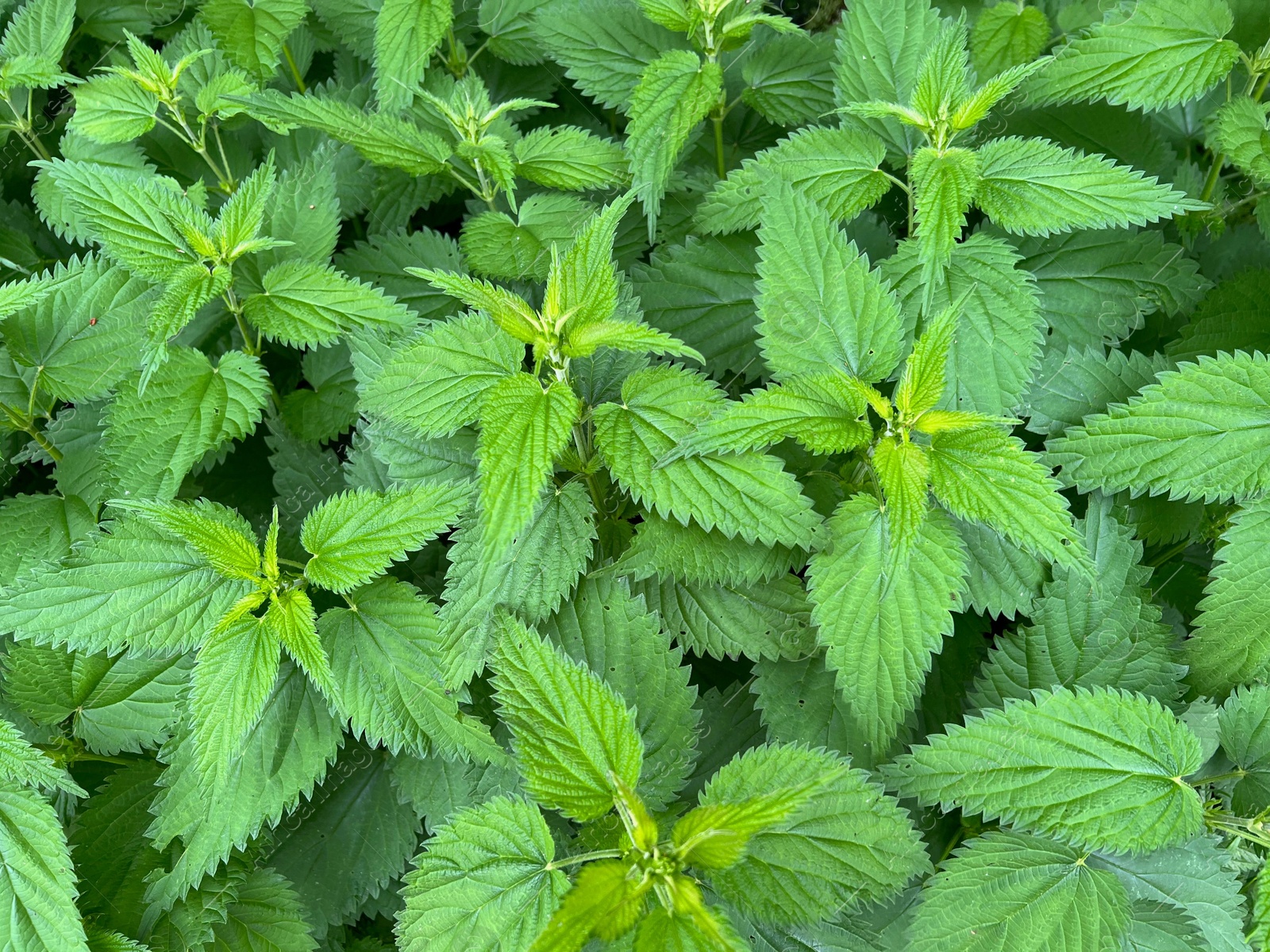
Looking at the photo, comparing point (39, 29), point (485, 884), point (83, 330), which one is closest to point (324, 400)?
point (83, 330)

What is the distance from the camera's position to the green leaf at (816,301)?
1.87m

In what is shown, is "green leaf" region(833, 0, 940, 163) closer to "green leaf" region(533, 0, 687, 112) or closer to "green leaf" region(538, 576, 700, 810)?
"green leaf" region(533, 0, 687, 112)

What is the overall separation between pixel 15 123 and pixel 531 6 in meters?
1.53

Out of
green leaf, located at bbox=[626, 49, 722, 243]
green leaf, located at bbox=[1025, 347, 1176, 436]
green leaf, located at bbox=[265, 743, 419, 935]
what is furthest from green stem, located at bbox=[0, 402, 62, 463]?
green leaf, located at bbox=[1025, 347, 1176, 436]

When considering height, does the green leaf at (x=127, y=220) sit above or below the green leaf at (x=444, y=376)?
below

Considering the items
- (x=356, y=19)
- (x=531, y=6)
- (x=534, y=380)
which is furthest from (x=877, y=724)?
(x=356, y=19)

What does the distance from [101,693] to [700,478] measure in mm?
1484

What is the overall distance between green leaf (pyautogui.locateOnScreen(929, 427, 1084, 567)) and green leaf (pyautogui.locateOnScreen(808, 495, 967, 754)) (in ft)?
0.36

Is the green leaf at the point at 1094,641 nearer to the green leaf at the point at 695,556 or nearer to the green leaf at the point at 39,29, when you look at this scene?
the green leaf at the point at 695,556

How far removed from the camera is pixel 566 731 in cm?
155

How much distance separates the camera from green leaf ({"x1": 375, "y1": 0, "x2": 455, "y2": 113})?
7.70ft

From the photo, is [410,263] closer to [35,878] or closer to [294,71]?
[294,71]

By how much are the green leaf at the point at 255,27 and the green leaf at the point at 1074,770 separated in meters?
2.49

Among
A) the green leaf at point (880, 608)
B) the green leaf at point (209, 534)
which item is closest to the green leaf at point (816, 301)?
the green leaf at point (880, 608)
